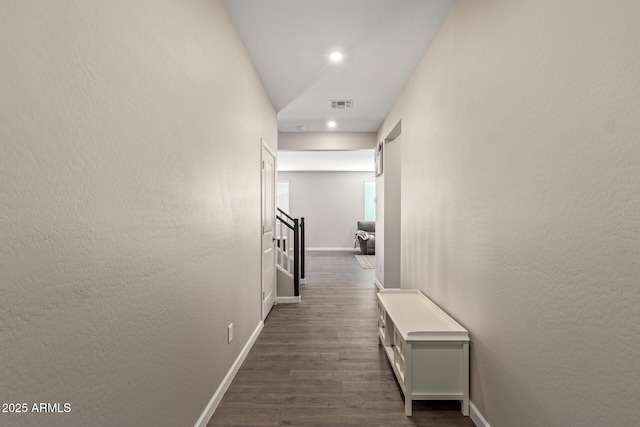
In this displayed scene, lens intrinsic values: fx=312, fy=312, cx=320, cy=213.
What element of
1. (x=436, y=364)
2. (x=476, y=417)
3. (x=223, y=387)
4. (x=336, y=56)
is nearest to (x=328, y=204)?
(x=336, y=56)

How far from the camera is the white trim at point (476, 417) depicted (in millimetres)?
1688

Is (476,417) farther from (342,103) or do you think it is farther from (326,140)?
(326,140)

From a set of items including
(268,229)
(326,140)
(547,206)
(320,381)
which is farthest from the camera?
(326,140)

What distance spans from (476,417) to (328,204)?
339 inches

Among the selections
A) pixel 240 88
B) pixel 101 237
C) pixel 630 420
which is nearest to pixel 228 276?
pixel 101 237

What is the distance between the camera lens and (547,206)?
1194mm

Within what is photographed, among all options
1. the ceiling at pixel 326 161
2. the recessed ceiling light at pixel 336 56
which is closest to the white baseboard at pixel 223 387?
the recessed ceiling light at pixel 336 56

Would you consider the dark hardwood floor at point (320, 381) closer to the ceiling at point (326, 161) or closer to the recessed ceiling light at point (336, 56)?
the recessed ceiling light at point (336, 56)

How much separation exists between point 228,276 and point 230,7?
6.10 ft

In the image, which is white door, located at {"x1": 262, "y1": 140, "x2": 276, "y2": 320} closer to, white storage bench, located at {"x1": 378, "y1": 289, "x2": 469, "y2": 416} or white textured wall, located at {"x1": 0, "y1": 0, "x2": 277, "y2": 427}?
white textured wall, located at {"x1": 0, "y1": 0, "x2": 277, "y2": 427}

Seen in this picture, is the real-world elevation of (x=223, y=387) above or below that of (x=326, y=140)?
below

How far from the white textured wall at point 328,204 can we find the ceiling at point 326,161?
0.38m

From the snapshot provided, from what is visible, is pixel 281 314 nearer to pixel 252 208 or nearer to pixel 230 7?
pixel 252 208

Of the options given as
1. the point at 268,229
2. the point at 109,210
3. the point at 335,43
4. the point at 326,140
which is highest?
the point at 335,43
